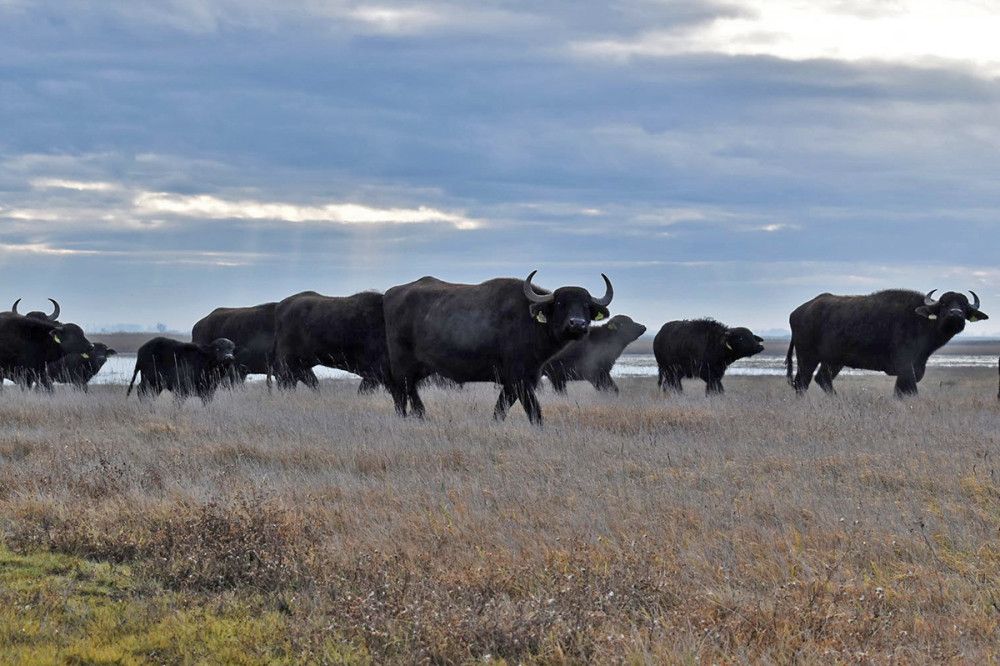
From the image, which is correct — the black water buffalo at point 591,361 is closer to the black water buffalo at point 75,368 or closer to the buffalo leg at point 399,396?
the buffalo leg at point 399,396

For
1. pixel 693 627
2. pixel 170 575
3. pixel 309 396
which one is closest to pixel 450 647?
pixel 693 627

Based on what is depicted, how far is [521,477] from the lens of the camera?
969cm

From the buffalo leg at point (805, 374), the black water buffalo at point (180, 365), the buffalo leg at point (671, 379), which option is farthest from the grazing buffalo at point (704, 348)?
the black water buffalo at point (180, 365)

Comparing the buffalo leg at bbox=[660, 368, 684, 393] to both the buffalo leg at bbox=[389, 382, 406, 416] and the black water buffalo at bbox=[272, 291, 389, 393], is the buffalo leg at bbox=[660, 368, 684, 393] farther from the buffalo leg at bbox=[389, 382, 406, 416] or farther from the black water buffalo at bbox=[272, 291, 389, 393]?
the buffalo leg at bbox=[389, 382, 406, 416]

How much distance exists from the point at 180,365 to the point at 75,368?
A: 848 cm

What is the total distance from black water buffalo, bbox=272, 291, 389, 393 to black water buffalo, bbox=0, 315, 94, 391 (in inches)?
235

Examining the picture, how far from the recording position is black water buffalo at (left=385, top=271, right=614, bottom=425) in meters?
14.4

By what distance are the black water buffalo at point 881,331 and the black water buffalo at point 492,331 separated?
844cm

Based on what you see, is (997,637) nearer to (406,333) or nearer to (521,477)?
(521,477)

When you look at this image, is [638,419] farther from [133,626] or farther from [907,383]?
[133,626]

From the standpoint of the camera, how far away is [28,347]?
23.4 metres

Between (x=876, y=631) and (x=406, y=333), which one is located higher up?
(x=406, y=333)

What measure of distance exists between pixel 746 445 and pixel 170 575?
6.96m

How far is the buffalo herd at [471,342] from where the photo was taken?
48.7ft
